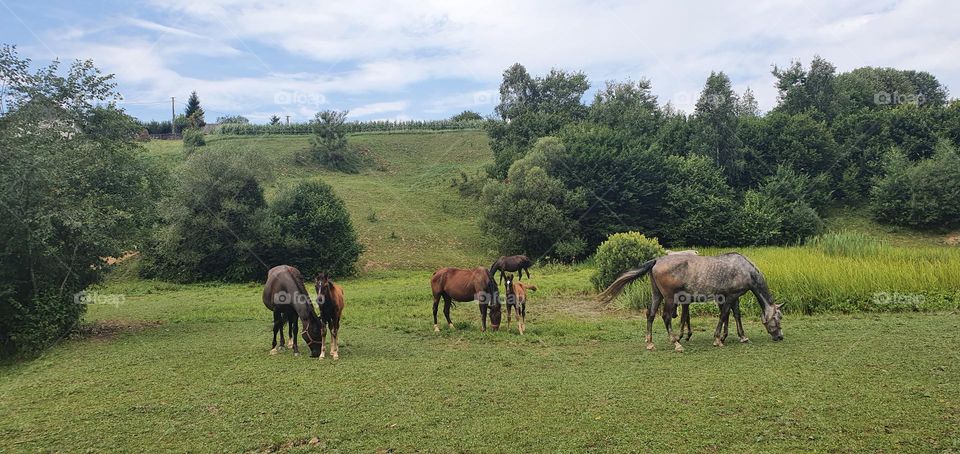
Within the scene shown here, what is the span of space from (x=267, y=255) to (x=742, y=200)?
109 feet

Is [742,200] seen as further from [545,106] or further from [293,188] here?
[293,188]

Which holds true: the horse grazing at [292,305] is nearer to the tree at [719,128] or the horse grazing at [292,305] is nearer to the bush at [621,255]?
the bush at [621,255]

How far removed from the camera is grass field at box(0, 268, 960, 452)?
636 centimetres

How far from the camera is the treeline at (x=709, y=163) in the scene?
3778 cm

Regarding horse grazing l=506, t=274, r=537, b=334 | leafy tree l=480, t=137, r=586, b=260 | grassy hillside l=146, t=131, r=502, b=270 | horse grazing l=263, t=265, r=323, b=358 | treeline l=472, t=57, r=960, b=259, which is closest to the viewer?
horse grazing l=263, t=265, r=323, b=358

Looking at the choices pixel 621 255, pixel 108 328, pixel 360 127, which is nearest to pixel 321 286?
pixel 108 328

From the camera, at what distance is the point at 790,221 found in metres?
39.5

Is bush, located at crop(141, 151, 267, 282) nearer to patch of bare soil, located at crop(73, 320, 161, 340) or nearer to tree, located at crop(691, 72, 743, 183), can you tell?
patch of bare soil, located at crop(73, 320, 161, 340)

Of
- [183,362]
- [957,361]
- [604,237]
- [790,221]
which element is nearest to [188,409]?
[183,362]

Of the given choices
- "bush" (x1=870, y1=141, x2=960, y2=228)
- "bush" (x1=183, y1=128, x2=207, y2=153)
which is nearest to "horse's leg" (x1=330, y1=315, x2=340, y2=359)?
"bush" (x1=870, y1=141, x2=960, y2=228)

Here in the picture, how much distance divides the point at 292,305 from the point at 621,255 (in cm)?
1197

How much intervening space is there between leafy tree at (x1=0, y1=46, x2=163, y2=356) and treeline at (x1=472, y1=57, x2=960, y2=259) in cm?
2390

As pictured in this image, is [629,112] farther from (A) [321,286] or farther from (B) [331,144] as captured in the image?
(A) [321,286]

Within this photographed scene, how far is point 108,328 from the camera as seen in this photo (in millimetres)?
14711
